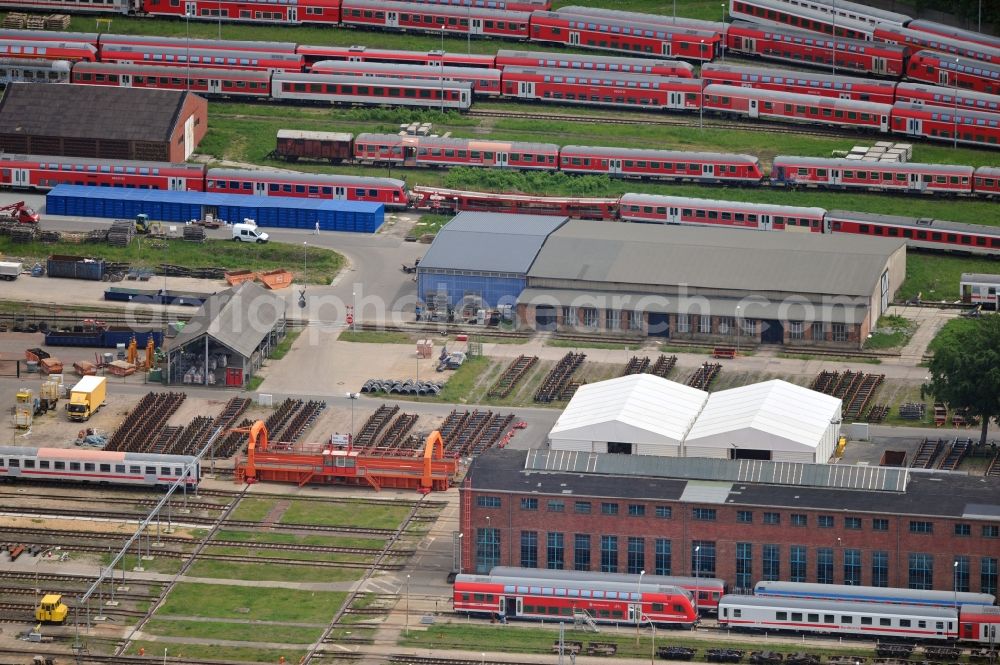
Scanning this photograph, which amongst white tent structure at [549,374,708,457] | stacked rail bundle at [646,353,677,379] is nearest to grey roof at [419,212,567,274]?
stacked rail bundle at [646,353,677,379]

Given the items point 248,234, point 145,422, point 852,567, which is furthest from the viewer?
point 248,234

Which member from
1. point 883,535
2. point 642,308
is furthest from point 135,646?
point 642,308

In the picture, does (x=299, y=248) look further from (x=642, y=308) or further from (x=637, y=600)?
(x=637, y=600)

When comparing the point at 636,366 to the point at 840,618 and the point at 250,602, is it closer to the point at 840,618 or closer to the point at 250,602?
the point at 840,618

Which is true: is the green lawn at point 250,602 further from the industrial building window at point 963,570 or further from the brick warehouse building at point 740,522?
the industrial building window at point 963,570

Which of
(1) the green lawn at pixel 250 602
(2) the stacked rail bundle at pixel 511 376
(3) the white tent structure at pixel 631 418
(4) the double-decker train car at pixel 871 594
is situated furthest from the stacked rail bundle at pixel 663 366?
(1) the green lawn at pixel 250 602

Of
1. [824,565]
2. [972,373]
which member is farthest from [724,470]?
[972,373]

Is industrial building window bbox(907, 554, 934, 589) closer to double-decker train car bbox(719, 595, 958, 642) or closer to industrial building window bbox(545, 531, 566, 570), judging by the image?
double-decker train car bbox(719, 595, 958, 642)
